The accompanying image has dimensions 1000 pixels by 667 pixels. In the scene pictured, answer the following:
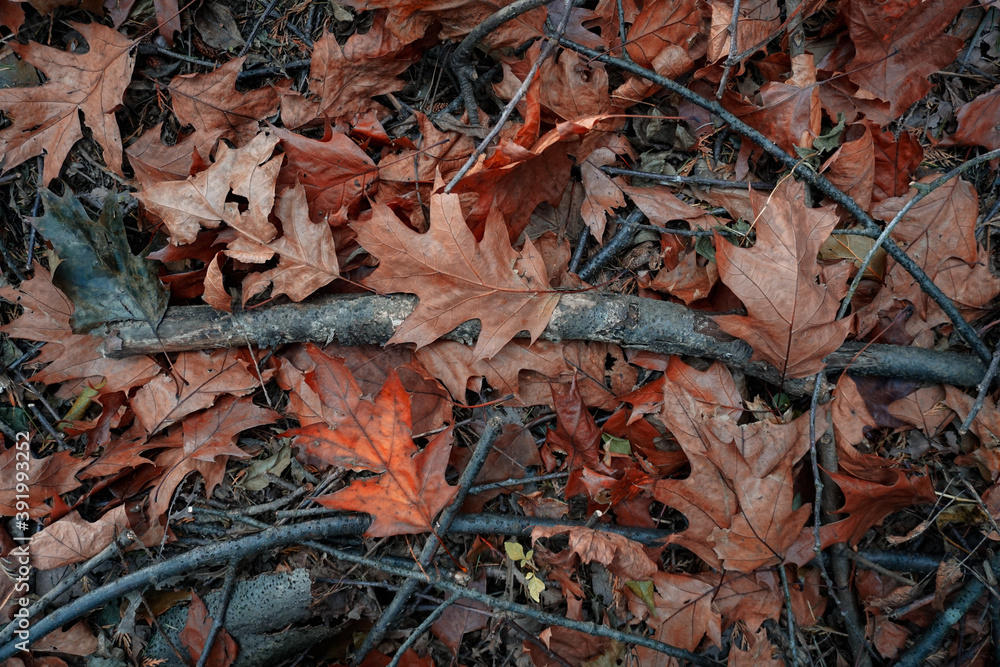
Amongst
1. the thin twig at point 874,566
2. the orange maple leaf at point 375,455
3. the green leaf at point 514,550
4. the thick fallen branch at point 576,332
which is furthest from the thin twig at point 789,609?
the orange maple leaf at point 375,455

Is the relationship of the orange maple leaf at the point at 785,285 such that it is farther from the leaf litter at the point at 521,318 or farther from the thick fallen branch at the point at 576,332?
the thick fallen branch at the point at 576,332

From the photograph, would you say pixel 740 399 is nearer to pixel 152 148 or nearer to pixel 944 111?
pixel 944 111

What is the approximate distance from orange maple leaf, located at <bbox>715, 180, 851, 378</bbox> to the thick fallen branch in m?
0.14

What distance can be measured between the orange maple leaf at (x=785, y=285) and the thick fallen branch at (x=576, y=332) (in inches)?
5.4

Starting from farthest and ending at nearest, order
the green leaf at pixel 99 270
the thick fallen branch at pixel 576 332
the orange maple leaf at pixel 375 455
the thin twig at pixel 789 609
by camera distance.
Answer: the green leaf at pixel 99 270 → the thick fallen branch at pixel 576 332 → the orange maple leaf at pixel 375 455 → the thin twig at pixel 789 609

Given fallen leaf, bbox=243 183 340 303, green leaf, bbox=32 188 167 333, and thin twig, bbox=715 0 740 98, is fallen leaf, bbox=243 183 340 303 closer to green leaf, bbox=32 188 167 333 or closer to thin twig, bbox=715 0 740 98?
green leaf, bbox=32 188 167 333

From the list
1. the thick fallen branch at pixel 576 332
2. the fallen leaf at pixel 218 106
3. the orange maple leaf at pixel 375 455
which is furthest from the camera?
the fallen leaf at pixel 218 106

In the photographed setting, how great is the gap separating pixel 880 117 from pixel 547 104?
4.57ft

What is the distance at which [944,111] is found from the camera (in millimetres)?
2348

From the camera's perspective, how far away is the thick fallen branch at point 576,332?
2.16 meters

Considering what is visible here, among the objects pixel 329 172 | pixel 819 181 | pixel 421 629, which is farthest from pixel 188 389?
pixel 819 181

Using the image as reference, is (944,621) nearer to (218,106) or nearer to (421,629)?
(421,629)

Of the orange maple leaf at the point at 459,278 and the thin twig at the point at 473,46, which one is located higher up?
the thin twig at the point at 473,46

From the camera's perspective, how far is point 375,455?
6.75 feet
